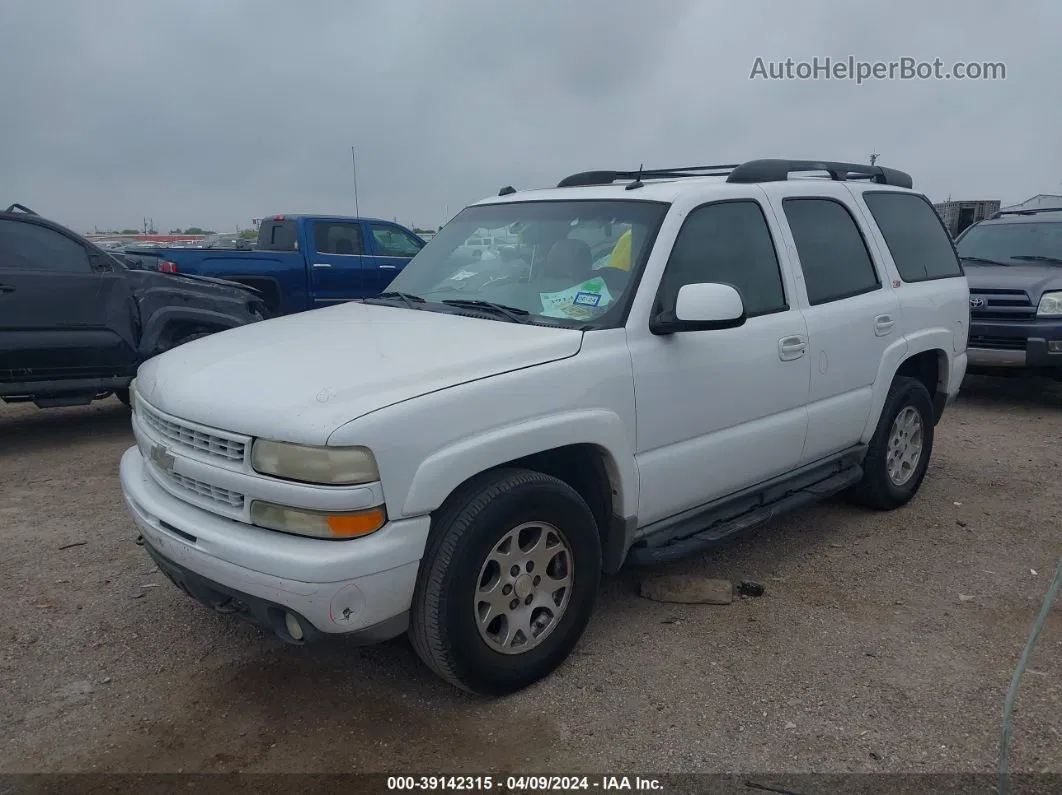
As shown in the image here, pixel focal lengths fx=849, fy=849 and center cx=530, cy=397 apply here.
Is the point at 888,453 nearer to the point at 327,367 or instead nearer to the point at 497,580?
the point at 497,580

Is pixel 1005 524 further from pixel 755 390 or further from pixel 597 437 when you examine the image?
pixel 597 437

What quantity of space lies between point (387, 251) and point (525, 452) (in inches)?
380

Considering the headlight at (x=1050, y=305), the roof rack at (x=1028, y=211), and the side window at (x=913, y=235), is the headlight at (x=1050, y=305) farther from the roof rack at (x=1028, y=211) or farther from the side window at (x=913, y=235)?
the side window at (x=913, y=235)

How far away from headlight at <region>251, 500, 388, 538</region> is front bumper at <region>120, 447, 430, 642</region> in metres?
0.03

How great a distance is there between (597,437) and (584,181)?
2.25 metres

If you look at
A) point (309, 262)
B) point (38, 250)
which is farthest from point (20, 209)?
point (309, 262)

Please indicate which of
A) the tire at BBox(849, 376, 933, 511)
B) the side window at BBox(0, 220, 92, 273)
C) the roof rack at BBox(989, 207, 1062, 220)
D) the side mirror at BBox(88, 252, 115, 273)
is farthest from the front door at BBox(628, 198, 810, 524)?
the roof rack at BBox(989, 207, 1062, 220)

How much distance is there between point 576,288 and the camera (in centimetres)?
353

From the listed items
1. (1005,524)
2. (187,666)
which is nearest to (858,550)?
(1005,524)

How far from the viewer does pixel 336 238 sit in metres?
11.5

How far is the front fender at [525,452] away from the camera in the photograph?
8.81ft

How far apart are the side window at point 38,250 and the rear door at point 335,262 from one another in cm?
433

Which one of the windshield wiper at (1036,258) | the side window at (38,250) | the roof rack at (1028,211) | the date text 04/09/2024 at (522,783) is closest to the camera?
the date text 04/09/2024 at (522,783)

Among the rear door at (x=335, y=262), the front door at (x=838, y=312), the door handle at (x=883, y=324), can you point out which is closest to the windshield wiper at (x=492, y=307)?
the front door at (x=838, y=312)
